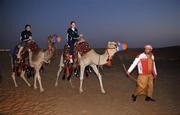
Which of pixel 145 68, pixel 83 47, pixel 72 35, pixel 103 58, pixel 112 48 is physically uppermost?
pixel 72 35

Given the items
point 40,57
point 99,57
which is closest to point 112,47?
point 99,57

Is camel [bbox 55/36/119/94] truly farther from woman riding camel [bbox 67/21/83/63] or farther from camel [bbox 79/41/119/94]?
woman riding camel [bbox 67/21/83/63]

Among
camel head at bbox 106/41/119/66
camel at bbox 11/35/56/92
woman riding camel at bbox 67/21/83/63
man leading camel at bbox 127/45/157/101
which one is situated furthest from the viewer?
woman riding camel at bbox 67/21/83/63

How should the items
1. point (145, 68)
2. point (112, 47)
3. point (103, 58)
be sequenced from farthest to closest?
point (103, 58)
point (112, 47)
point (145, 68)

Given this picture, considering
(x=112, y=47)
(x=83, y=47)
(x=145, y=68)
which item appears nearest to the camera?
(x=145, y=68)

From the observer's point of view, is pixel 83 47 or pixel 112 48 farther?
pixel 83 47

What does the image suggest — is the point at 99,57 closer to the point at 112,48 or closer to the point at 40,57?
the point at 112,48

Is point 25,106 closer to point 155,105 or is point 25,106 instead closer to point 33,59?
point 33,59

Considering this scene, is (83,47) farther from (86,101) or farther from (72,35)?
(86,101)

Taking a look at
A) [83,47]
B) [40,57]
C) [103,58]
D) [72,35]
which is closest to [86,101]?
[103,58]

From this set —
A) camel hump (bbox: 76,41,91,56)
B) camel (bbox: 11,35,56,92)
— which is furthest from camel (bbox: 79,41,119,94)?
camel (bbox: 11,35,56,92)

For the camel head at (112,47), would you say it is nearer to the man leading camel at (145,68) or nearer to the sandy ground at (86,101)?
the man leading camel at (145,68)

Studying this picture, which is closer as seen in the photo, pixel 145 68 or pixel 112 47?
pixel 145 68

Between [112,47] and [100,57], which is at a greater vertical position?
[112,47]
